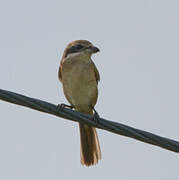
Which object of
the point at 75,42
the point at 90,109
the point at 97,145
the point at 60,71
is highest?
the point at 75,42

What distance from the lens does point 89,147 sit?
809 cm

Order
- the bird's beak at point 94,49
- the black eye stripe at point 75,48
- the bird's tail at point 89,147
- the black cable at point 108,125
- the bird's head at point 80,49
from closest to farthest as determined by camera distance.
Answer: the black cable at point 108,125, the bird's tail at point 89,147, the bird's beak at point 94,49, the bird's head at point 80,49, the black eye stripe at point 75,48

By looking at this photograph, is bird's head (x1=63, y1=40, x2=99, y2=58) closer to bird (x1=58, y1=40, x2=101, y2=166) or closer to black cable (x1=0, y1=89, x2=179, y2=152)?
bird (x1=58, y1=40, x2=101, y2=166)

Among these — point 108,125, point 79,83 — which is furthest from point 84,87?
point 108,125

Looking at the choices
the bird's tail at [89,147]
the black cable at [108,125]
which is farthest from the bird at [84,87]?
the black cable at [108,125]

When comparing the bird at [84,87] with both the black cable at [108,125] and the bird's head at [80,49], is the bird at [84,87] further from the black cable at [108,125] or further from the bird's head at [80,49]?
the black cable at [108,125]

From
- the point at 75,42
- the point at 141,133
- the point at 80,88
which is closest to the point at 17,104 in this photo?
the point at 141,133

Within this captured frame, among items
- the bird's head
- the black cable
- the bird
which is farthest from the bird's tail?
the black cable

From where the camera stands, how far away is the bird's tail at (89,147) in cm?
794

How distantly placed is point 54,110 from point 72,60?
308cm

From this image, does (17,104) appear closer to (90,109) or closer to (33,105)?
(33,105)

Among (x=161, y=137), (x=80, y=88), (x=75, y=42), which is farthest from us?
(x=75, y=42)

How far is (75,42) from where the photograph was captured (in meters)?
8.69

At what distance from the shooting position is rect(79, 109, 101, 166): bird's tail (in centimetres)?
794
